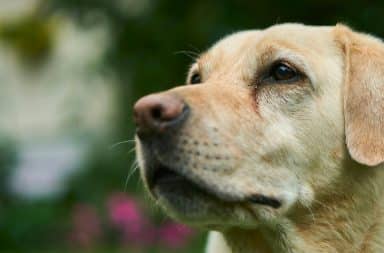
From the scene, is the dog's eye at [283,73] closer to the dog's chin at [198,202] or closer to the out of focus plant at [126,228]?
the dog's chin at [198,202]

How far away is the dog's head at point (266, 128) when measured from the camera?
357 centimetres

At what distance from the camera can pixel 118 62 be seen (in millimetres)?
8391

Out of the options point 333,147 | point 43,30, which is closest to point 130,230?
point 333,147

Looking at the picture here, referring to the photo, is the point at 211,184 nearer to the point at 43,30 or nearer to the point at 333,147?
the point at 333,147

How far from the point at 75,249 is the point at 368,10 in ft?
12.6

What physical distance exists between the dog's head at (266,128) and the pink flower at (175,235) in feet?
14.5

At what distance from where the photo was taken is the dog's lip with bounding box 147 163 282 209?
358cm

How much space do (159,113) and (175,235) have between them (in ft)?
16.5

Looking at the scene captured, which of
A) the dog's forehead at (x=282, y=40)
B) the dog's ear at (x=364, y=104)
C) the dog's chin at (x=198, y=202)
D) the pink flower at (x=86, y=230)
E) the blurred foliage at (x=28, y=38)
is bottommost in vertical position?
the blurred foliage at (x=28, y=38)

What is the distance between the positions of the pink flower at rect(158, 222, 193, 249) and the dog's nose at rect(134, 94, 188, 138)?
4.86m

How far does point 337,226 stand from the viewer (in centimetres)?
382

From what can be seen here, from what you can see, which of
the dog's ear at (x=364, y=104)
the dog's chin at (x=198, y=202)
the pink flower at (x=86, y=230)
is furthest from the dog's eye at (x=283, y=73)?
the pink flower at (x=86, y=230)

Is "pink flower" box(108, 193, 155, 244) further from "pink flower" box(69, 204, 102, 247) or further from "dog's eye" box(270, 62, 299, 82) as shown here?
"dog's eye" box(270, 62, 299, 82)

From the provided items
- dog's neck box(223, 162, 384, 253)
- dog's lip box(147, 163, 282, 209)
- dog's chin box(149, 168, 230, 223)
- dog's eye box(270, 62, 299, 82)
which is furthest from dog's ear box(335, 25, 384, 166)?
dog's chin box(149, 168, 230, 223)
